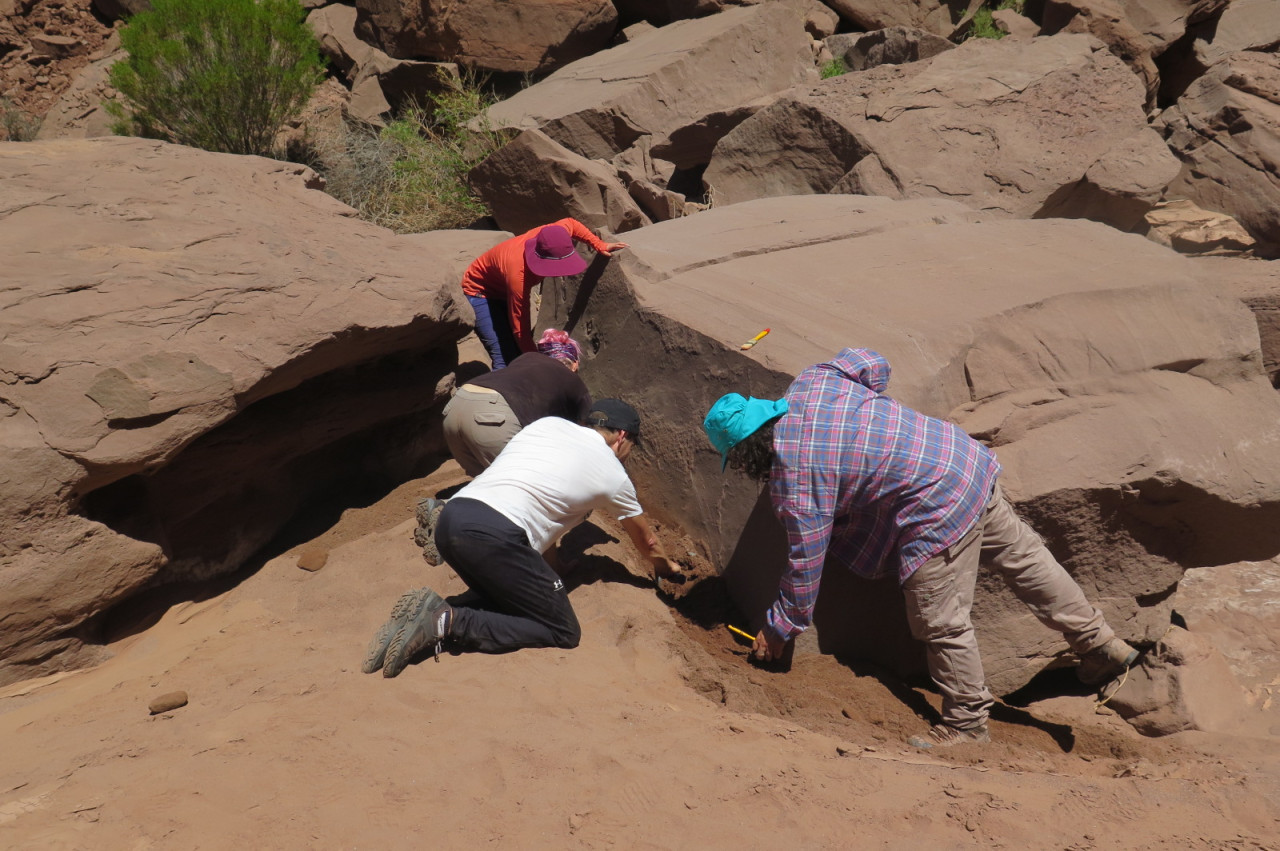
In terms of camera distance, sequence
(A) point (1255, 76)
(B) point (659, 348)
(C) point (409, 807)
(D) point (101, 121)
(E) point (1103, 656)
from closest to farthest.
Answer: (C) point (409, 807)
(E) point (1103, 656)
(B) point (659, 348)
(A) point (1255, 76)
(D) point (101, 121)

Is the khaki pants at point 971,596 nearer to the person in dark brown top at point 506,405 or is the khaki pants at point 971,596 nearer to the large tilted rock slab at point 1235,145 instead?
the person in dark brown top at point 506,405

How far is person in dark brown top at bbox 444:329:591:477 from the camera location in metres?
3.72

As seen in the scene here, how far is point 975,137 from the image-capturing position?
6.52 meters

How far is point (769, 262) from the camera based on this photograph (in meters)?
Result: 4.50

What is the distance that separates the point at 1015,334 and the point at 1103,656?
4.10 ft

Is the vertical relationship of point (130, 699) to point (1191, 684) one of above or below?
above

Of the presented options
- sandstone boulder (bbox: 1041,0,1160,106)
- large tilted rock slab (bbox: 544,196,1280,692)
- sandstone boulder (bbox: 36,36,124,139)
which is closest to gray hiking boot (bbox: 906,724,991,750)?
large tilted rock slab (bbox: 544,196,1280,692)

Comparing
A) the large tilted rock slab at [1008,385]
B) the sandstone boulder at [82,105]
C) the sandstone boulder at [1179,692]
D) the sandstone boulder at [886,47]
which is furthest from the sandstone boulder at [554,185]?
the sandstone boulder at [82,105]

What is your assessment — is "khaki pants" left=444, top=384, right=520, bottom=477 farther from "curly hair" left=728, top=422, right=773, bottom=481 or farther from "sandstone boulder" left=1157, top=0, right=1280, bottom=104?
"sandstone boulder" left=1157, top=0, right=1280, bottom=104

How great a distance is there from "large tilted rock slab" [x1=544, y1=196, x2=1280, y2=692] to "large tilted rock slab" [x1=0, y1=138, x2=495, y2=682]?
1.05 metres

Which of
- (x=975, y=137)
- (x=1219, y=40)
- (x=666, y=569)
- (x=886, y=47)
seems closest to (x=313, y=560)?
(x=666, y=569)

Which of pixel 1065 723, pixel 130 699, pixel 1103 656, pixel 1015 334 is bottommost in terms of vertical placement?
pixel 1065 723

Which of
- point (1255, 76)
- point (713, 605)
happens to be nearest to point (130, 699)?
point (713, 605)

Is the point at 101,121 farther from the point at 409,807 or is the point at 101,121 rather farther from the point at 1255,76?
the point at 1255,76
